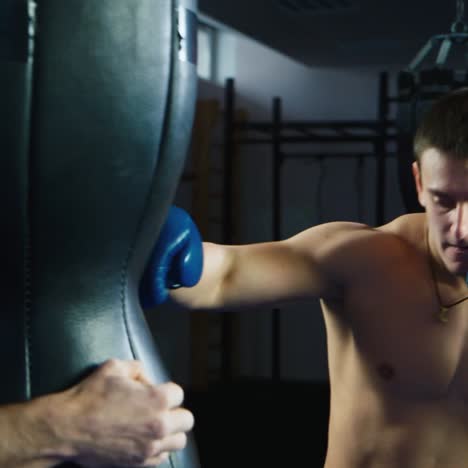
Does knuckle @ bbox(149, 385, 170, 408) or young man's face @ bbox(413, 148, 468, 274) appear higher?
young man's face @ bbox(413, 148, 468, 274)

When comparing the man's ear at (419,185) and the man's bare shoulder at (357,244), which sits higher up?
the man's ear at (419,185)

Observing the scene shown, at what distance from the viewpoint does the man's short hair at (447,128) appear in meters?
1.30

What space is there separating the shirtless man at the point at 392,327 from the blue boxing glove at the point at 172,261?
0.50 metres

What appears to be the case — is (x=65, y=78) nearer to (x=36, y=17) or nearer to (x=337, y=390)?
(x=36, y=17)

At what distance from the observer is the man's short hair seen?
130 cm

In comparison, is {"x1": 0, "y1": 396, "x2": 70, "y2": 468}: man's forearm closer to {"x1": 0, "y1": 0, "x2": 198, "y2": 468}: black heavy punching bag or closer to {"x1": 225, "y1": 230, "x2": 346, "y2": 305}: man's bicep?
{"x1": 0, "y1": 0, "x2": 198, "y2": 468}: black heavy punching bag

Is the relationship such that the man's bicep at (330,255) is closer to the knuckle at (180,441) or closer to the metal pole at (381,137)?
the knuckle at (180,441)

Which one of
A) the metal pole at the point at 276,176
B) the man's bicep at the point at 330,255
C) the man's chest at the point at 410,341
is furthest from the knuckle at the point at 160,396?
the metal pole at the point at 276,176

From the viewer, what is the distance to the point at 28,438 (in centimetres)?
62

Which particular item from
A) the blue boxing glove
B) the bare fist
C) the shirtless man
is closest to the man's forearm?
the bare fist

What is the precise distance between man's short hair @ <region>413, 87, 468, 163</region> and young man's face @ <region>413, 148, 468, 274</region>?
0.04ft

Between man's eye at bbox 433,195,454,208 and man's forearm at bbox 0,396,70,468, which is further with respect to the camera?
man's eye at bbox 433,195,454,208

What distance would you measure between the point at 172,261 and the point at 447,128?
0.68 metres

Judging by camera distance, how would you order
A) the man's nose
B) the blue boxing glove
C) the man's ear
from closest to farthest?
the blue boxing glove
the man's nose
the man's ear
